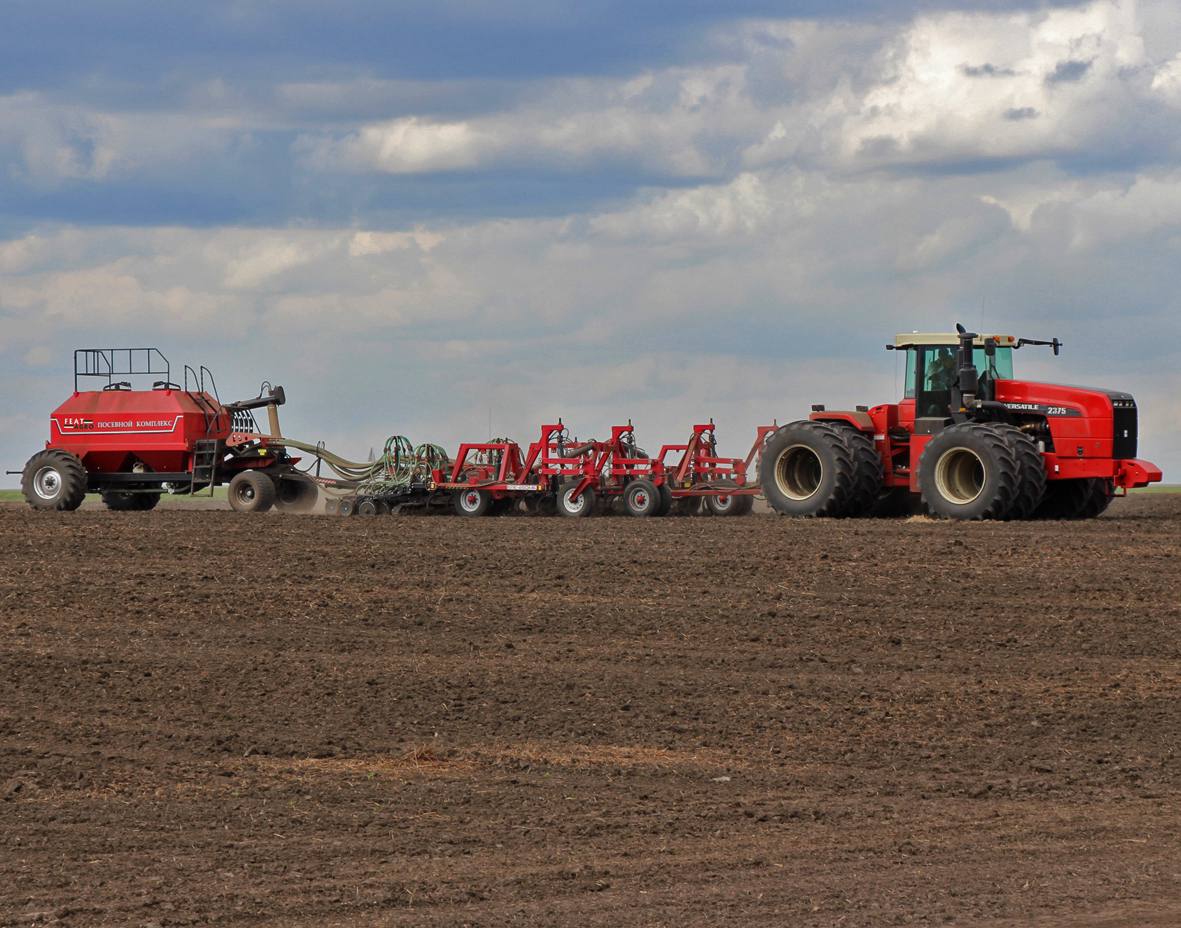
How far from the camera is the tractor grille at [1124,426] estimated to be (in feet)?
61.2

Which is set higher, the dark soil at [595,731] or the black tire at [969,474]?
the black tire at [969,474]

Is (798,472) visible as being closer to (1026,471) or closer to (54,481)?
(1026,471)

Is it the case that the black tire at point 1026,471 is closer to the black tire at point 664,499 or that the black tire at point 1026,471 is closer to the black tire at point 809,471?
the black tire at point 809,471

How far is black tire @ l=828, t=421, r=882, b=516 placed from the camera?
20061mm

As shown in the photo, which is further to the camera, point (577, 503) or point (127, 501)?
point (127, 501)

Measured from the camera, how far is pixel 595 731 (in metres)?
9.70

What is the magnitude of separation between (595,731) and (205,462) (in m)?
16.4

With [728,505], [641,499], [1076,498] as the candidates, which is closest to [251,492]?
[641,499]

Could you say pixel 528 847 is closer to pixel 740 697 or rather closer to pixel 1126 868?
pixel 1126 868

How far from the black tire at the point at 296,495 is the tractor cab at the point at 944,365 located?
9848 mm

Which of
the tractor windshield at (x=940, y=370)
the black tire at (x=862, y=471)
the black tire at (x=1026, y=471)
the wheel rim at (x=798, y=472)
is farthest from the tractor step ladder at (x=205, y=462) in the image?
the black tire at (x=1026, y=471)

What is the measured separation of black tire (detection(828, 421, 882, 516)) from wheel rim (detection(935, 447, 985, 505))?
4.04 ft

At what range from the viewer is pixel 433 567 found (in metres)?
14.9

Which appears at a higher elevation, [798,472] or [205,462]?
[205,462]
